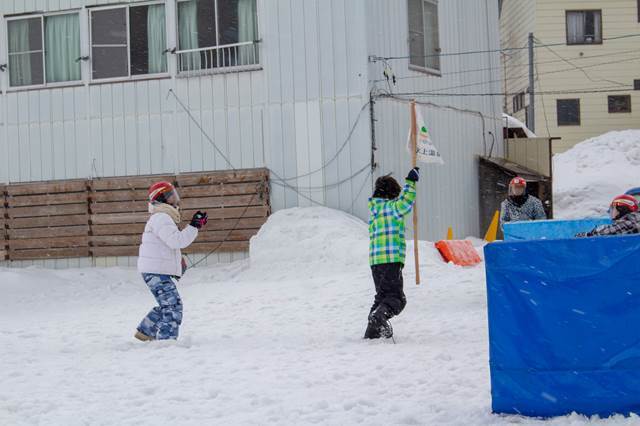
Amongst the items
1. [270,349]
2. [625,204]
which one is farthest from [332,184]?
[625,204]

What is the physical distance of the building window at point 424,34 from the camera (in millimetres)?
18641

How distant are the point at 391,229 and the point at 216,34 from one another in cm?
988

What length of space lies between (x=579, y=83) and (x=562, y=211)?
25.1ft

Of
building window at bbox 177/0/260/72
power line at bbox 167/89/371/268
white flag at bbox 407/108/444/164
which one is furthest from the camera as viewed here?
building window at bbox 177/0/260/72

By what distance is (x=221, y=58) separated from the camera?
1800 centimetres

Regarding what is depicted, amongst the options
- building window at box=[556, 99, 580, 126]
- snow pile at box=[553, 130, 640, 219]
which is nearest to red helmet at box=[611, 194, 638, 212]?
snow pile at box=[553, 130, 640, 219]

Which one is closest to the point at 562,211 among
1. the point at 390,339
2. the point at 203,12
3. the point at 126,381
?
the point at 203,12

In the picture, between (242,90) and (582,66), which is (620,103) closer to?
(582,66)

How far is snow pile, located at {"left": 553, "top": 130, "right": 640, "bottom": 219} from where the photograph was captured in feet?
89.5

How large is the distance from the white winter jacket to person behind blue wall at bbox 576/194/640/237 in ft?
12.5

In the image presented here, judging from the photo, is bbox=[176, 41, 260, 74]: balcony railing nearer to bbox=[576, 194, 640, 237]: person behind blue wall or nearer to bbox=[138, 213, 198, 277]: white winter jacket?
bbox=[138, 213, 198, 277]: white winter jacket

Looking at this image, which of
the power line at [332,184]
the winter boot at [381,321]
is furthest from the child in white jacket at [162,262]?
the power line at [332,184]

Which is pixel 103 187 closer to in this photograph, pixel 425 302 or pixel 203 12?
pixel 203 12

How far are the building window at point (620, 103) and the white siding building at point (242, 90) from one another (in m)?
15.0
